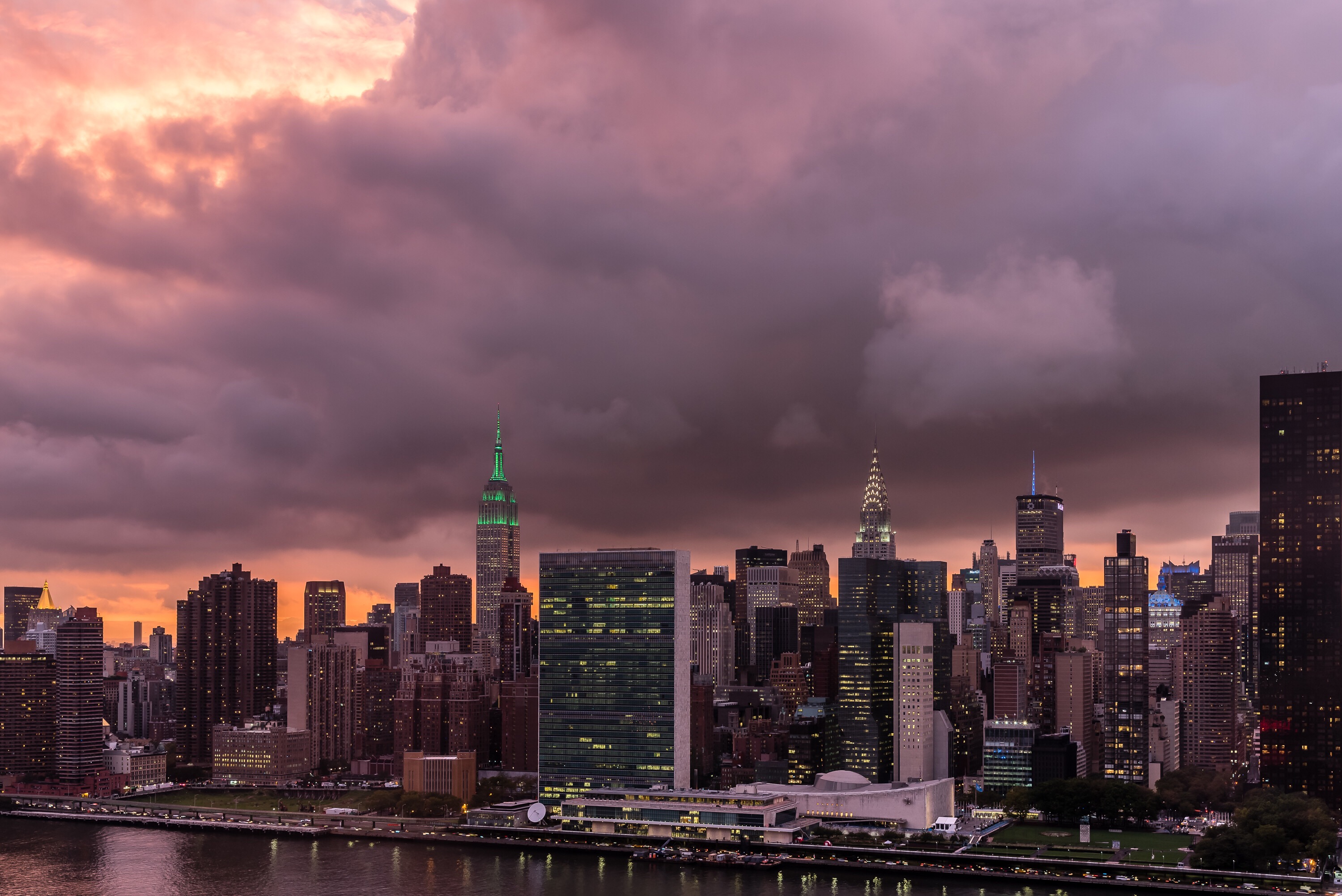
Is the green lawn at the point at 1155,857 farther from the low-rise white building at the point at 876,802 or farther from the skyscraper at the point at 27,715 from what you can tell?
the skyscraper at the point at 27,715

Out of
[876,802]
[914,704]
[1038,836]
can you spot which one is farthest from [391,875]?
[914,704]

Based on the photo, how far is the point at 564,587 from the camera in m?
120

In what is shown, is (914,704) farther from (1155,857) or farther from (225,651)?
(225,651)

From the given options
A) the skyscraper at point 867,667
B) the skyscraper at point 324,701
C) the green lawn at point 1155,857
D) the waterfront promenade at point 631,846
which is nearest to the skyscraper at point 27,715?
the waterfront promenade at point 631,846

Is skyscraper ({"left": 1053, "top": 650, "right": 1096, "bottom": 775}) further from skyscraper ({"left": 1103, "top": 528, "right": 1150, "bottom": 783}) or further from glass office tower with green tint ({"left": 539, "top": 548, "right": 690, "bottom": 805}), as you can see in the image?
glass office tower with green tint ({"left": 539, "top": 548, "right": 690, "bottom": 805})

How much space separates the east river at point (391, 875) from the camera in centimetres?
8969

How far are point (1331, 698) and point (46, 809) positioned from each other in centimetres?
10832

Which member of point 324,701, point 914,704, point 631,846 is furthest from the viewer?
point 324,701

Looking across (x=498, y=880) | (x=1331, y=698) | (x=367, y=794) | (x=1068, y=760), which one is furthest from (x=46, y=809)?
(x=1331, y=698)

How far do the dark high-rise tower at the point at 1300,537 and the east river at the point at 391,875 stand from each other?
145 ft

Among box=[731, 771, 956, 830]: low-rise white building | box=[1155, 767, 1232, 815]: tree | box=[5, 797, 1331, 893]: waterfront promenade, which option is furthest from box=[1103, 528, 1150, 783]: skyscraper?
box=[5, 797, 1331, 893]: waterfront promenade

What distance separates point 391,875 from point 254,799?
48.6 metres

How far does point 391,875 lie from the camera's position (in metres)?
95.1

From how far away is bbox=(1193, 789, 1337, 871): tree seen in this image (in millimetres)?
91000
